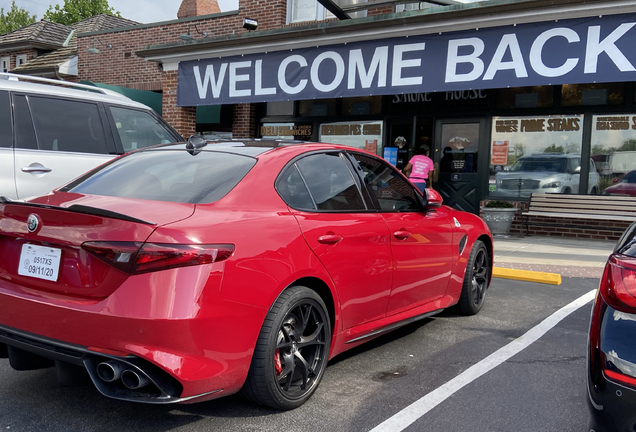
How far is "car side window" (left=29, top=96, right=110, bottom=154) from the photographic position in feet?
19.3

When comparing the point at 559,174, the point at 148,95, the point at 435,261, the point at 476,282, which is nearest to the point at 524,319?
the point at 476,282

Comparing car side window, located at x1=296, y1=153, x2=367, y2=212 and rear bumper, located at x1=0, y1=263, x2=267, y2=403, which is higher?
car side window, located at x1=296, y1=153, x2=367, y2=212

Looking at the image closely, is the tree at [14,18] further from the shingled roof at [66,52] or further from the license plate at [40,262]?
the license plate at [40,262]

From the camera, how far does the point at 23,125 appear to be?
5.71m

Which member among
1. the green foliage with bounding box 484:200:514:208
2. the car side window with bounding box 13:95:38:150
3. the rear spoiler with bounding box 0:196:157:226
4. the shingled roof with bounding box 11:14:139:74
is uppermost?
the shingled roof with bounding box 11:14:139:74

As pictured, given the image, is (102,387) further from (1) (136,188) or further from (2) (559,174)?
(2) (559,174)

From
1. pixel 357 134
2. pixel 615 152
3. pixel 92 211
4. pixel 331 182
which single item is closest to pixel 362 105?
pixel 357 134

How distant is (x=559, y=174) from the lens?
37.9 feet

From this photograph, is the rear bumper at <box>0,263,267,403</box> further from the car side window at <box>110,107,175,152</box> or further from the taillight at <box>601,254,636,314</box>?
the car side window at <box>110,107,175,152</box>

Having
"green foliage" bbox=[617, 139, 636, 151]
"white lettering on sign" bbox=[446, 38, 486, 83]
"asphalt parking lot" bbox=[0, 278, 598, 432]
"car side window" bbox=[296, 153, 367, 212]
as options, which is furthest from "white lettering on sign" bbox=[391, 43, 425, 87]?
"car side window" bbox=[296, 153, 367, 212]

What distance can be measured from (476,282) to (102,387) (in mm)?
3791

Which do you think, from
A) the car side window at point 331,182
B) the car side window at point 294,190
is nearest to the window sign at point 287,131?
the car side window at point 331,182

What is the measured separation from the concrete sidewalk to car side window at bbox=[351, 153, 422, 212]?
12.9 feet

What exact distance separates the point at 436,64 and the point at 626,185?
4.20m
